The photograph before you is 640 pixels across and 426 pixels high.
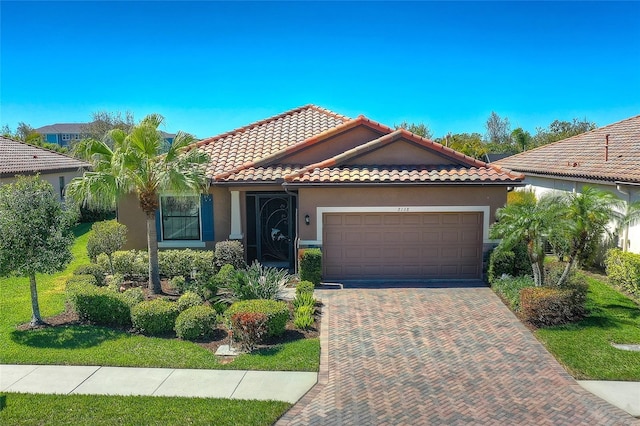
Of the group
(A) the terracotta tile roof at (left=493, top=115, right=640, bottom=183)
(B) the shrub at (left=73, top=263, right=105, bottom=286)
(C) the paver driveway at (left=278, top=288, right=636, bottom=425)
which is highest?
(A) the terracotta tile roof at (left=493, top=115, right=640, bottom=183)

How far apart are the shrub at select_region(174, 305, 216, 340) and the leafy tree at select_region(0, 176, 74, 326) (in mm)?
3221

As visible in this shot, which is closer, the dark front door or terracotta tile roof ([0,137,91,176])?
the dark front door

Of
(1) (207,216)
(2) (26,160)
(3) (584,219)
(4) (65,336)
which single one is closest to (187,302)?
(4) (65,336)

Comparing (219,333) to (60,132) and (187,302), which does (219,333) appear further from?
(60,132)

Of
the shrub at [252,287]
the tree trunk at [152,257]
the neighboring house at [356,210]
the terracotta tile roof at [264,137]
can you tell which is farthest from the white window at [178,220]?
the shrub at [252,287]

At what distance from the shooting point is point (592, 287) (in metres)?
14.4

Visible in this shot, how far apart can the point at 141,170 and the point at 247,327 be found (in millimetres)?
5367

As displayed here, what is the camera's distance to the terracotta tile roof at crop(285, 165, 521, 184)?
14984mm

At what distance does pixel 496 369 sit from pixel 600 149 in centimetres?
1452

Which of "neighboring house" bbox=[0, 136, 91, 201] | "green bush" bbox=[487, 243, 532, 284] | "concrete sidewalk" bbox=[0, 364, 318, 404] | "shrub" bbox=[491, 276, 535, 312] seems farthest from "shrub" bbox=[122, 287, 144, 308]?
"neighboring house" bbox=[0, 136, 91, 201]

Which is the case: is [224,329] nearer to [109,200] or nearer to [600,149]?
[109,200]

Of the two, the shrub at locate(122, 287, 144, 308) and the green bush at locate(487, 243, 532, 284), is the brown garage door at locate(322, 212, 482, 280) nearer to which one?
the green bush at locate(487, 243, 532, 284)

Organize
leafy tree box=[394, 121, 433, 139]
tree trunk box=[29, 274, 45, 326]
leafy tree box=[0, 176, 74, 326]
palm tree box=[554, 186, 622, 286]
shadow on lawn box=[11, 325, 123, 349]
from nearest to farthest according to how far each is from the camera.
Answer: shadow on lawn box=[11, 325, 123, 349], leafy tree box=[0, 176, 74, 326], tree trunk box=[29, 274, 45, 326], palm tree box=[554, 186, 622, 286], leafy tree box=[394, 121, 433, 139]

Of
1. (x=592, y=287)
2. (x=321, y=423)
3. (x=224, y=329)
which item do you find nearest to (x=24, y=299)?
(x=224, y=329)
